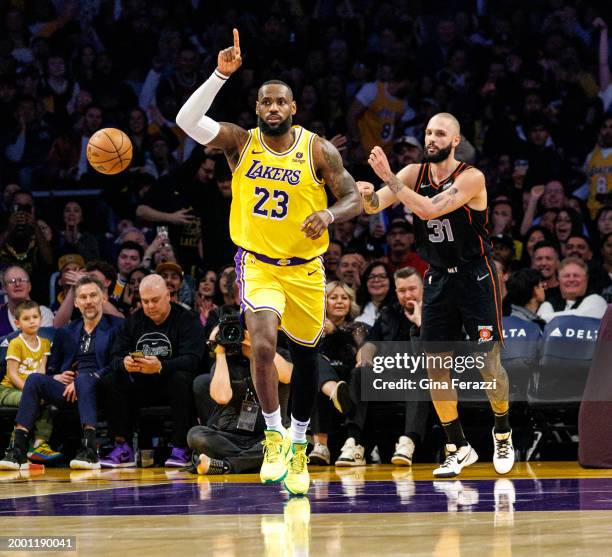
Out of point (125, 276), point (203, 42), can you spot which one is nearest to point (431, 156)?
point (125, 276)

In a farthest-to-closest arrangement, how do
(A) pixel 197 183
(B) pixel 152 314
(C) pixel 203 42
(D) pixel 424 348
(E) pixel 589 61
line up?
(C) pixel 203 42, (E) pixel 589 61, (A) pixel 197 183, (B) pixel 152 314, (D) pixel 424 348

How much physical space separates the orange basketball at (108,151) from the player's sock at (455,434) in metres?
2.96

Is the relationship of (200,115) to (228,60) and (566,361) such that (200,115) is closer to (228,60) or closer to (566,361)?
(228,60)

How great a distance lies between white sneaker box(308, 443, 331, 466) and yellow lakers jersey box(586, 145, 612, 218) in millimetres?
4437

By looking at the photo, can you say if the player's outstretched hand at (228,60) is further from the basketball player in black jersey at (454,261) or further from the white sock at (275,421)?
the white sock at (275,421)

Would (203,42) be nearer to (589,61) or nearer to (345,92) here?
(345,92)

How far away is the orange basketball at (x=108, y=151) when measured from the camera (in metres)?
8.32

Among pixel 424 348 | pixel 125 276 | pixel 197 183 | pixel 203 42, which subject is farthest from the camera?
pixel 203 42

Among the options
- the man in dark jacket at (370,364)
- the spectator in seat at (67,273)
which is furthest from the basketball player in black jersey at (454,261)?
the spectator in seat at (67,273)

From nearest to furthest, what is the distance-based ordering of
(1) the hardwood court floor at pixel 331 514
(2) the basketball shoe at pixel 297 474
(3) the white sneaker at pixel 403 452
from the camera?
(1) the hardwood court floor at pixel 331 514 → (2) the basketball shoe at pixel 297 474 → (3) the white sneaker at pixel 403 452

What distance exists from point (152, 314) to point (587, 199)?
500 cm

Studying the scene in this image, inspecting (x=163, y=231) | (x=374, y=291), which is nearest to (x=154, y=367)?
(x=374, y=291)

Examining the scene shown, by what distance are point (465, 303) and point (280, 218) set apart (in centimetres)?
164

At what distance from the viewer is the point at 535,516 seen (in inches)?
192
